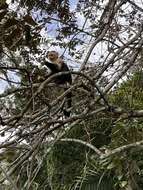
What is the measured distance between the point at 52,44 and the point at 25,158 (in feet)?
7.29

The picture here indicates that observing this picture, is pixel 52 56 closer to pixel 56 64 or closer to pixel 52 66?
pixel 56 64

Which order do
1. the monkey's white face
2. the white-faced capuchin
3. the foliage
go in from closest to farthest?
1. the foliage
2. the white-faced capuchin
3. the monkey's white face

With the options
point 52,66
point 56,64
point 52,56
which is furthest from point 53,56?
point 52,66

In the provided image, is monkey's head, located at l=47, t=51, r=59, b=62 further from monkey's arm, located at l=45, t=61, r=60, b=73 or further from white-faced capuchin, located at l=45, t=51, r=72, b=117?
monkey's arm, located at l=45, t=61, r=60, b=73

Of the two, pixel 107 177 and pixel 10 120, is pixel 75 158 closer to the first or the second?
pixel 107 177

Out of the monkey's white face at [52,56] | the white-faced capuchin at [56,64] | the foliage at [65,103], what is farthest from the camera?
the monkey's white face at [52,56]

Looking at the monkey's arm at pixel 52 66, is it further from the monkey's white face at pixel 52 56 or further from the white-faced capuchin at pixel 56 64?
the monkey's white face at pixel 52 56

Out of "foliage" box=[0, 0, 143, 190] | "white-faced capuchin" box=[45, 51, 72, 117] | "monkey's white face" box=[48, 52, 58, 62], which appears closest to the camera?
"foliage" box=[0, 0, 143, 190]

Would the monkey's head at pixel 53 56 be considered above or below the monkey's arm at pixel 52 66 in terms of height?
above

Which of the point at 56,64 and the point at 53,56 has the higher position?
the point at 53,56

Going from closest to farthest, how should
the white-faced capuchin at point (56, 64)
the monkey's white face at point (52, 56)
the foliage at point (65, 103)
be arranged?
the foliage at point (65, 103)
the white-faced capuchin at point (56, 64)
the monkey's white face at point (52, 56)

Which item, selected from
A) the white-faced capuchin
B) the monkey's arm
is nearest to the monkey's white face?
the white-faced capuchin

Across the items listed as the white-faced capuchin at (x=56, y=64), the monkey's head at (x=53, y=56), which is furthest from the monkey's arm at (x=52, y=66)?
the monkey's head at (x=53, y=56)

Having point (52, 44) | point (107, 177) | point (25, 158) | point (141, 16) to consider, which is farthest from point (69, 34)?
point (25, 158)
